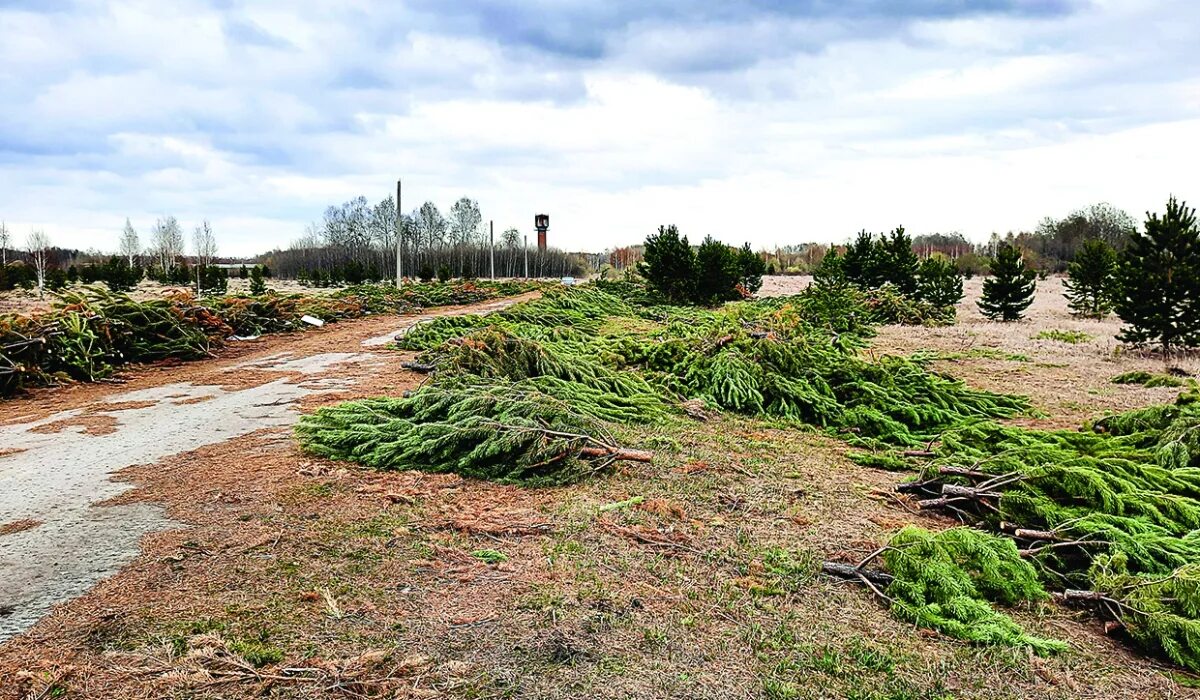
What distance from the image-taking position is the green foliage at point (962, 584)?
3.16 metres

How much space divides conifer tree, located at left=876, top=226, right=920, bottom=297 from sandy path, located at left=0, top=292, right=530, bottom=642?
19.3 meters

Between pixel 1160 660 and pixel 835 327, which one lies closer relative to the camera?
pixel 1160 660

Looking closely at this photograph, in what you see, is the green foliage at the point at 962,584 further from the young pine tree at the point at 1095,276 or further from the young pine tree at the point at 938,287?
the young pine tree at the point at 1095,276

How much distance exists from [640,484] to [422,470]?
5.30ft

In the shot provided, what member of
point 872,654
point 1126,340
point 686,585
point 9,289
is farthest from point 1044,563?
point 9,289

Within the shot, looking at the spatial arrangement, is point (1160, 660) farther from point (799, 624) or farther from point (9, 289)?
point (9, 289)

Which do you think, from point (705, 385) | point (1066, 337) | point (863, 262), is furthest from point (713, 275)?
point (705, 385)

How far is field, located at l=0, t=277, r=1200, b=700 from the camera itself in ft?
8.82

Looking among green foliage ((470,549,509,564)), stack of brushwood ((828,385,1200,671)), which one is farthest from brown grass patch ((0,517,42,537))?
stack of brushwood ((828,385,1200,671))

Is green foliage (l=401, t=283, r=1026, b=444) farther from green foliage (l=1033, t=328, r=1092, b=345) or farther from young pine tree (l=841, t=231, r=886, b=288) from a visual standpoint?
young pine tree (l=841, t=231, r=886, b=288)

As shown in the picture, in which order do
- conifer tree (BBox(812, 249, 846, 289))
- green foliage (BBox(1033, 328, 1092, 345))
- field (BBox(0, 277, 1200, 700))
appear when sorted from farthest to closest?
conifer tree (BBox(812, 249, 846, 289)) → green foliage (BBox(1033, 328, 1092, 345)) → field (BBox(0, 277, 1200, 700))

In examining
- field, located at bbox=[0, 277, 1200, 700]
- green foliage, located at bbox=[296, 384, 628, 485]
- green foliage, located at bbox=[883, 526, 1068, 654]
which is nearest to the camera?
field, located at bbox=[0, 277, 1200, 700]

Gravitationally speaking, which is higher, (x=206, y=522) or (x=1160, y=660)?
(x=206, y=522)

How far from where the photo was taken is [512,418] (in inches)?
213
